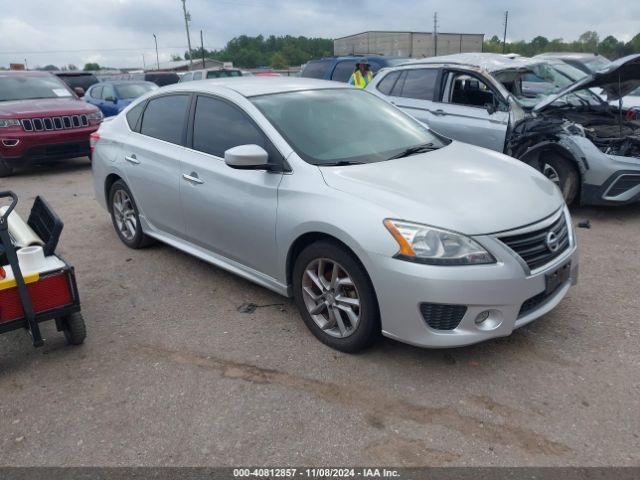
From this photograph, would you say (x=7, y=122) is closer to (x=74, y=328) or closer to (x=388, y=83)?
(x=388, y=83)

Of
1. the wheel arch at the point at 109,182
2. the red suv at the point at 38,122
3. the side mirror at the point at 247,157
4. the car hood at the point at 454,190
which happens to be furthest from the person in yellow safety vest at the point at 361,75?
the side mirror at the point at 247,157

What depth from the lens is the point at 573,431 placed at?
269cm

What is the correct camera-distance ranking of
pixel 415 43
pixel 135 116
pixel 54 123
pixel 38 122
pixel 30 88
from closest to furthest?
pixel 135 116 < pixel 38 122 < pixel 54 123 < pixel 30 88 < pixel 415 43

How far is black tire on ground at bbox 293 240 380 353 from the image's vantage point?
3.15 metres

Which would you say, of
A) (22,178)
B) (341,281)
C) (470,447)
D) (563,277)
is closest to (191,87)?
(341,281)

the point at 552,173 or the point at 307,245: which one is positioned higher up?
the point at 307,245

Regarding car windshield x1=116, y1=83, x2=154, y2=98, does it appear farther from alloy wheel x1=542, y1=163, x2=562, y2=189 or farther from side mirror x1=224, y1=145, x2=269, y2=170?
side mirror x1=224, y1=145, x2=269, y2=170

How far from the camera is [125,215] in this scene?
547 cm

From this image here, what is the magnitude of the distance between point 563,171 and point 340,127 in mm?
3367

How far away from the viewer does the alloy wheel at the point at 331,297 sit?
330 cm

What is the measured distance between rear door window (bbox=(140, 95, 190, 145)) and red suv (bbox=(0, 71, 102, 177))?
530 centimetres

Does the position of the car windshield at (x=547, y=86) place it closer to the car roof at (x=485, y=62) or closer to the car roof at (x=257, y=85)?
the car roof at (x=485, y=62)

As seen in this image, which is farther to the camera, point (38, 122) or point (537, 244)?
point (38, 122)

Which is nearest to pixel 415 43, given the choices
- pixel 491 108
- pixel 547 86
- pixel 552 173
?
pixel 547 86
